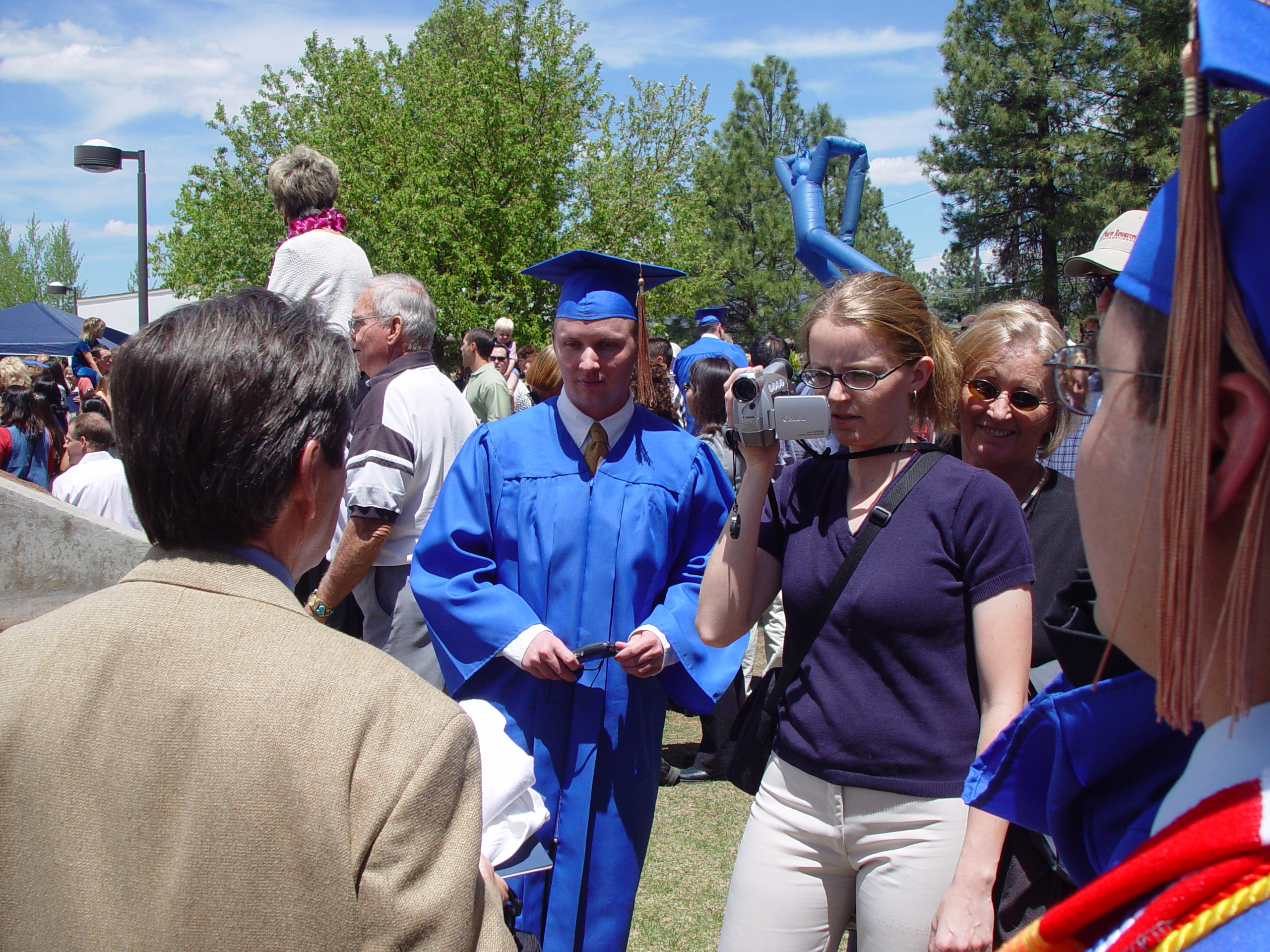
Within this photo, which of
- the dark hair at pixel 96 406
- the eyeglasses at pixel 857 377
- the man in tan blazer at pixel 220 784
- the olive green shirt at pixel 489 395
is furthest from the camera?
the olive green shirt at pixel 489 395

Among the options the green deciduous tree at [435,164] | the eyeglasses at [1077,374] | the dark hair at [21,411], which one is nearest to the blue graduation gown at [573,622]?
the eyeglasses at [1077,374]

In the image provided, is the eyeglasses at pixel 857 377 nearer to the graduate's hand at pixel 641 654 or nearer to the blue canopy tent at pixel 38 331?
the graduate's hand at pixel 641 654

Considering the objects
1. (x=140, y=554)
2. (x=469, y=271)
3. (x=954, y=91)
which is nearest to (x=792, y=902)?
(x=140, y=554)

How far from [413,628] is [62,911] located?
7.61 feet

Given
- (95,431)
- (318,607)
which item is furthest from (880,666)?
(95,431)

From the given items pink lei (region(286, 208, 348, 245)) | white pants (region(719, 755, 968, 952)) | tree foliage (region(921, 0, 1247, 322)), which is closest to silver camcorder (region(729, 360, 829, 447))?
white pants (region(719, 755, 968, 952))

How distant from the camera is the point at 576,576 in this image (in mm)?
2572

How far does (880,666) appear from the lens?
6.26 feet

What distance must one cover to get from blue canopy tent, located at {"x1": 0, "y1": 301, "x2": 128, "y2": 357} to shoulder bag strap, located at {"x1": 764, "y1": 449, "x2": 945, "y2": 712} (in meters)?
16.8

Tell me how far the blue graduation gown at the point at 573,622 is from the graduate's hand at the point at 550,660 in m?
0.09

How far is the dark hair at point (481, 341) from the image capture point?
827cm

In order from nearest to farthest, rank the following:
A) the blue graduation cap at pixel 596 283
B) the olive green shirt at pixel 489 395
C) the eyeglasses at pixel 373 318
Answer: the blue graduation cap at pixel 596 283 < the eyeglasses at pixel 373 318 < the olive green shirt at pixel 489 395

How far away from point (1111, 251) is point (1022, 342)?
0.32 m

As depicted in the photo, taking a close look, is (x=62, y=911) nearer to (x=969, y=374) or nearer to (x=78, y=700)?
(x=78, y=700)
